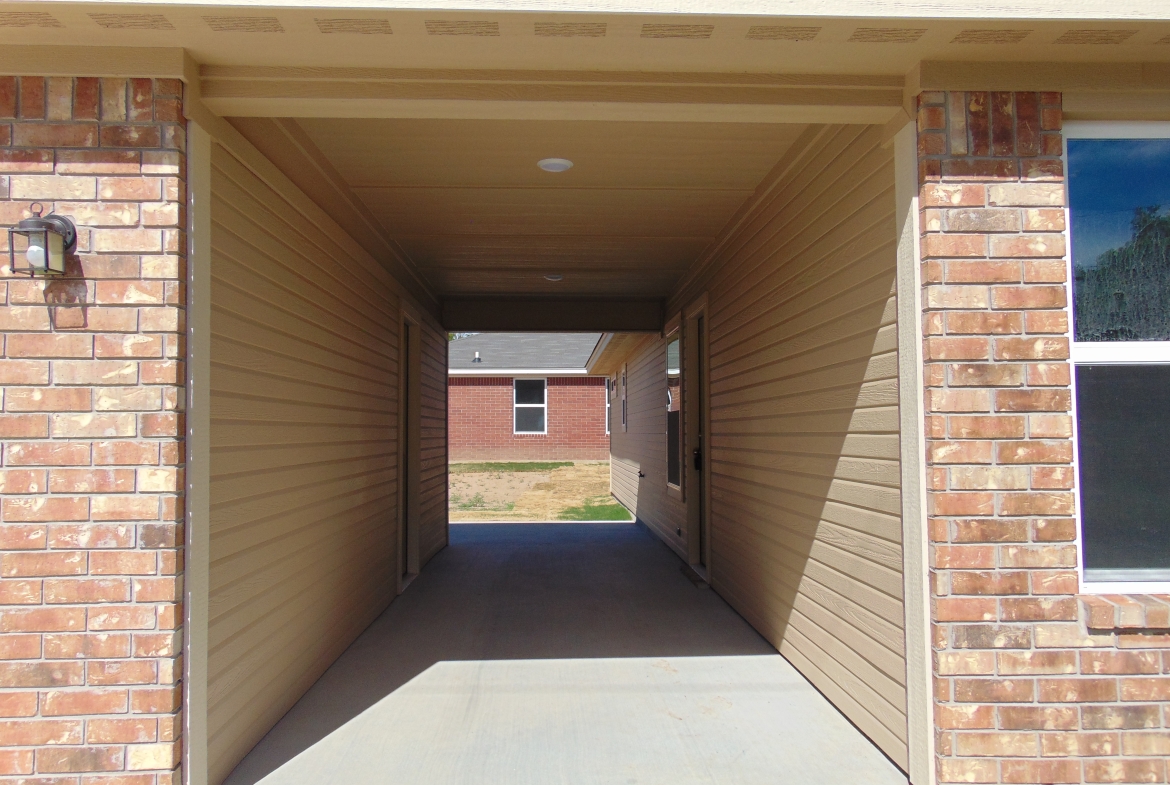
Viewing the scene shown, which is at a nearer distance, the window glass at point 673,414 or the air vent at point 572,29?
the air vent at point 572,29

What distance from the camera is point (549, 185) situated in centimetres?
450

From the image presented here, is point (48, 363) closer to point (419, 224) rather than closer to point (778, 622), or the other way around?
point (419, 224)

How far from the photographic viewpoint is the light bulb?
2412mm

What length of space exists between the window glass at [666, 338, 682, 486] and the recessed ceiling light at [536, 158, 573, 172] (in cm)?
332

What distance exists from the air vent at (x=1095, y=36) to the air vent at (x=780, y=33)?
84cm

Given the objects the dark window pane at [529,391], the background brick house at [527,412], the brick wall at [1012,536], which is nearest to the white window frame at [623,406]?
the background brick house at [527,412]

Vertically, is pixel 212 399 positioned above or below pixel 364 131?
below

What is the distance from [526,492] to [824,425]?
39.4 ft

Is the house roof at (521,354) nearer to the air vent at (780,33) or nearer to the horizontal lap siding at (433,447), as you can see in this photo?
the horizontal lap siding at (433,447)

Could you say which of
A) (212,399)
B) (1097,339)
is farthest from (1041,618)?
(212,399)

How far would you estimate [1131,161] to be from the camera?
9.07ft

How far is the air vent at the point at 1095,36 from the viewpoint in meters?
2.46

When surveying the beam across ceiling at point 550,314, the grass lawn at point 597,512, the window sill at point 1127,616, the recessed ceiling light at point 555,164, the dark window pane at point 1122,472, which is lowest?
the grass lawn at point 597,512

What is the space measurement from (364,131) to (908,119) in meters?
2.40
